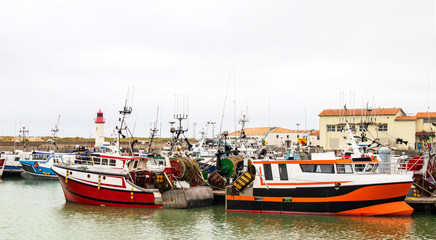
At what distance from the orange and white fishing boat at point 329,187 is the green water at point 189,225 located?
0.45 metres

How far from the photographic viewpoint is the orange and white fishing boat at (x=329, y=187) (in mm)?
20094

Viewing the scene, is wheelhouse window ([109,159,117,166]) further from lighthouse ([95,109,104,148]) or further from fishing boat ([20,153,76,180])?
lighthouse ([95,109,104,148])

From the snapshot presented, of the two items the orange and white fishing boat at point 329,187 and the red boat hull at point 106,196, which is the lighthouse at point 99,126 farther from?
the orange and white fishing boat at point 329,187

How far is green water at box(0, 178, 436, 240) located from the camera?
18.2 meters

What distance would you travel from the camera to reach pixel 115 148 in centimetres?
2598

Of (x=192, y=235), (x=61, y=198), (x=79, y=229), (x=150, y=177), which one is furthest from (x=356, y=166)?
(x=61, y=198)

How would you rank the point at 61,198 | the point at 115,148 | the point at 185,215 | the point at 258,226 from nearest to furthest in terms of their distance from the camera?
the point at 258,226 < the point at 185,215 < the point at 115,148 < the point at 61,198

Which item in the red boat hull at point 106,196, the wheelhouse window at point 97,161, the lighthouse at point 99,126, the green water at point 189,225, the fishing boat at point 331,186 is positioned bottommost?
the green water at point 189,225

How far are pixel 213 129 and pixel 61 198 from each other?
76.3 feet

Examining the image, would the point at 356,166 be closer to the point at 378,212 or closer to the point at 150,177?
the point at 378,212

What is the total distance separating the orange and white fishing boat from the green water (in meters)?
0.45

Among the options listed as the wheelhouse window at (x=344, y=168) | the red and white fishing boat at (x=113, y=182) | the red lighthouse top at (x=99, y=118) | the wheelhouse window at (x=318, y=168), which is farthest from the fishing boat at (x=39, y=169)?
the wheelhouse window at (x=344, y=168)

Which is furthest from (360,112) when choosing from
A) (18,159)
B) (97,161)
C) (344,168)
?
(97,161)

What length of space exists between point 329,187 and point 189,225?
6362mm
